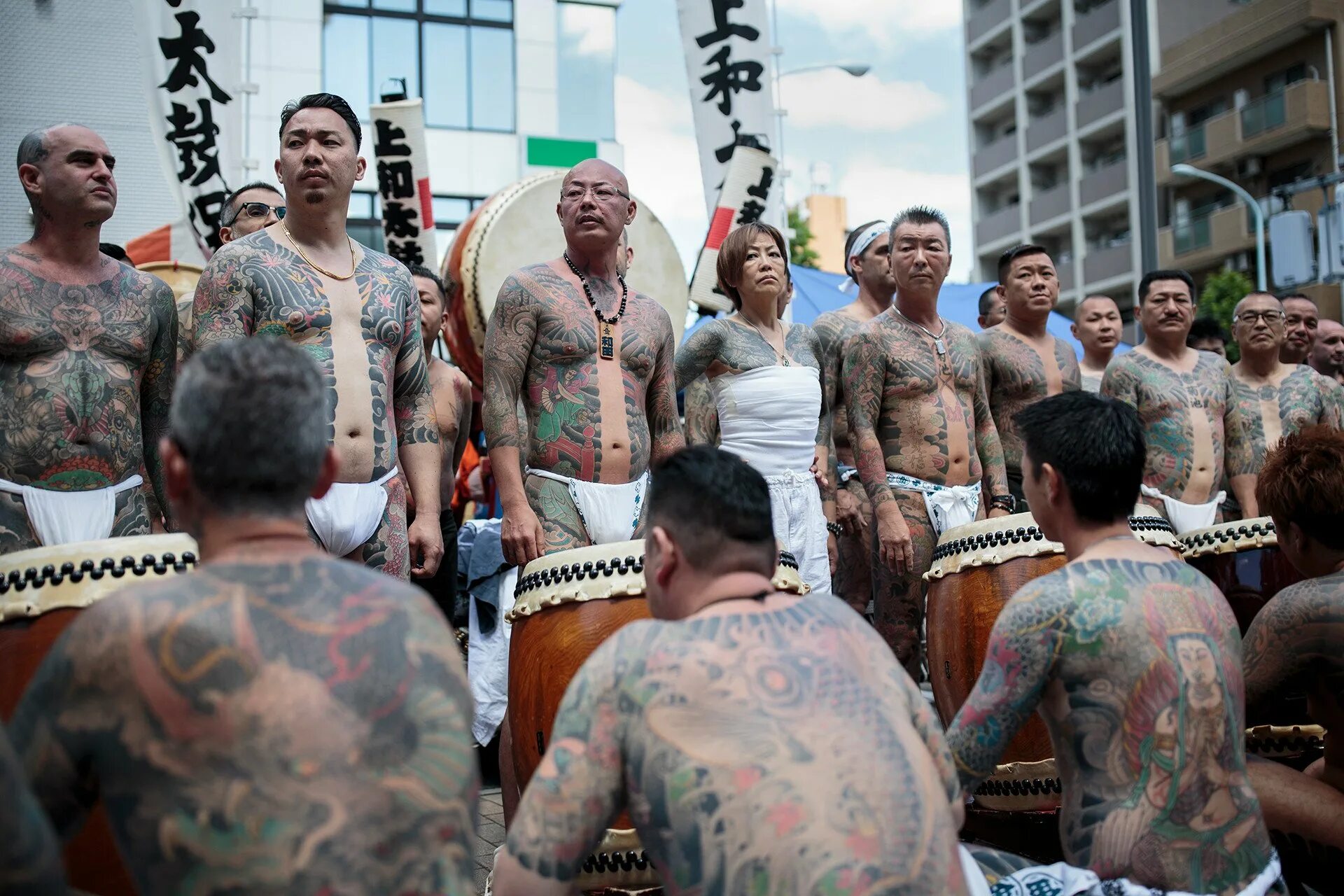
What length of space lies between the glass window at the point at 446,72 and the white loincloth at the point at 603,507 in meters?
15.6

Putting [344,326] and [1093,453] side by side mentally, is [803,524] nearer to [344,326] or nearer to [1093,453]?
[344,326]

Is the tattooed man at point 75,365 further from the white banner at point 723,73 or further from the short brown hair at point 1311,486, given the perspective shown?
the white banner at point 723,73

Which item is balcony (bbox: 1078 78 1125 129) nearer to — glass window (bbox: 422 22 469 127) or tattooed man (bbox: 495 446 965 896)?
glass window (bbox: 422 22 469 127)

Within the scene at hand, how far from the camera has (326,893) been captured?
61.6 inches

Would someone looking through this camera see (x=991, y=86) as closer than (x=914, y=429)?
No

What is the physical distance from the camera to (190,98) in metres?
7.46

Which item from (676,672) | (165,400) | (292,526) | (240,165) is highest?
(240,165)

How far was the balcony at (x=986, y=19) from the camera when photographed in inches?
1537

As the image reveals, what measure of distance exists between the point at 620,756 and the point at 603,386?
2.02 m

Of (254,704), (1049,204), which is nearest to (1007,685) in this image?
(254,704)

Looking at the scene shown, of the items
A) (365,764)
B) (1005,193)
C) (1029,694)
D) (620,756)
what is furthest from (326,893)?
(1005,193)

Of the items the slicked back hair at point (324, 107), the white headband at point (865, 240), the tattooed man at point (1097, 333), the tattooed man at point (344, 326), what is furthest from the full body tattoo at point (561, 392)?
the tattooed man at point (1097, 333)

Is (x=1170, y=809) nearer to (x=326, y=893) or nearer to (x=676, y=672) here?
(x=676, y=672)

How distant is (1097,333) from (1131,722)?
477 centimetres
